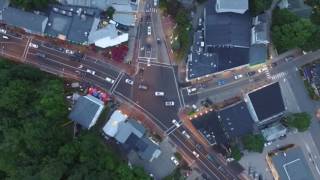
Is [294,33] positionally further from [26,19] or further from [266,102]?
[26,19]

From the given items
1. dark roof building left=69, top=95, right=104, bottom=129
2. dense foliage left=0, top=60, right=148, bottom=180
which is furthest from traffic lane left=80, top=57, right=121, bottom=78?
dense foliage left=0, top=60, right=148, bottom=180

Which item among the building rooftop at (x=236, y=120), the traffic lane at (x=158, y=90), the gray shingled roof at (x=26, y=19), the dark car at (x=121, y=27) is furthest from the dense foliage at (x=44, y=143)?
the building rooftop at (x=236, y=120)

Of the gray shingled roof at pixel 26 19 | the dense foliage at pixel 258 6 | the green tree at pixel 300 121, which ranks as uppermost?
the dense foliage at pixel 258 6

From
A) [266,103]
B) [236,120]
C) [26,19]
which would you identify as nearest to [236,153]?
[236,120]

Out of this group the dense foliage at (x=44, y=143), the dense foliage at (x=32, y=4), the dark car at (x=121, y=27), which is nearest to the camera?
the dense foliage at (x=44, y=143)

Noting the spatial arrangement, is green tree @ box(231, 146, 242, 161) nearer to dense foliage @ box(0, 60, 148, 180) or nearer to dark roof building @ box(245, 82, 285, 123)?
dark roof building @ box(245, 82, 285, 123)

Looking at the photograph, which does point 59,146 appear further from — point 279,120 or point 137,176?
point 279,120

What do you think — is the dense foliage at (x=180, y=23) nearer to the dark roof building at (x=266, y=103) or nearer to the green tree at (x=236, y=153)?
the dark roof building at (x=266, y=103)
